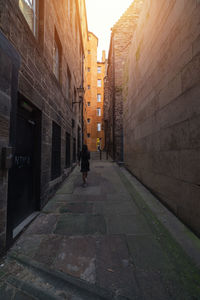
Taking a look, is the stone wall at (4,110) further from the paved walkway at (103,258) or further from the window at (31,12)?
the window at (31,12)

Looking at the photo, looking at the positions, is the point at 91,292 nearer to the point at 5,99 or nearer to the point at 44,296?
the point at 44,296

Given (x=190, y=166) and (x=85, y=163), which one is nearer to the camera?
(x=190, y=166)

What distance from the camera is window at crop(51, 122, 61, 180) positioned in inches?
197

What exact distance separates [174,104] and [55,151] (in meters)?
4.22

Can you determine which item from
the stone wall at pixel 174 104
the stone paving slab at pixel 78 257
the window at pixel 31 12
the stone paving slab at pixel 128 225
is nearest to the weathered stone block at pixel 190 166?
the stone wall at pixel 174 104

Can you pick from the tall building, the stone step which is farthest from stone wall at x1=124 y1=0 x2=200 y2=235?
the tall building

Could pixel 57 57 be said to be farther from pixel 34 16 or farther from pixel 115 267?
pixel 115 267

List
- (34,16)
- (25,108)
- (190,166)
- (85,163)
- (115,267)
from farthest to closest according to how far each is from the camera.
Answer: (85,163)
(34,16)
(25,108)
(190,166)
(115,267)

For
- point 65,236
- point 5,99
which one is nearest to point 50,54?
point 5,99

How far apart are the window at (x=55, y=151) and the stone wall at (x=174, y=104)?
344 cm

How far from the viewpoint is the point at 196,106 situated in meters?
2.52

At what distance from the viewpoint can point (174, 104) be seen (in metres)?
3.24

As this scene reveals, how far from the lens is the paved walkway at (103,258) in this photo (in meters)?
1.57

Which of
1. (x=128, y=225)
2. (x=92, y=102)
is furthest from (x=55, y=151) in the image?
(x=92, y=102)
